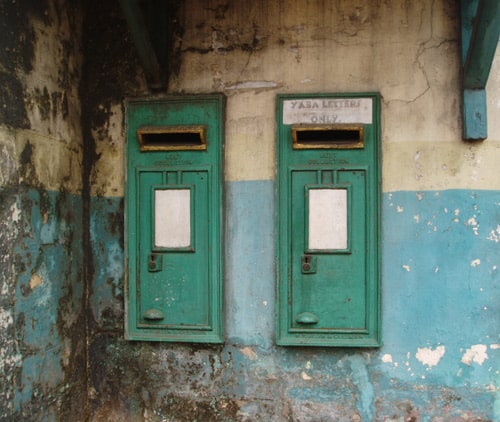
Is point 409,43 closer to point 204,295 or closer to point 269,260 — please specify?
point 269,260

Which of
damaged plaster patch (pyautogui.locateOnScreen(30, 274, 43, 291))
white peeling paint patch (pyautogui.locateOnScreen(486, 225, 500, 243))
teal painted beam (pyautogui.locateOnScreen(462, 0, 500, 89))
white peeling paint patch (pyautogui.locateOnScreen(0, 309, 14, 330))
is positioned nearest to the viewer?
white peeling paint patch (pyautogui.locateOnScreen(0, 309, 14, 330))

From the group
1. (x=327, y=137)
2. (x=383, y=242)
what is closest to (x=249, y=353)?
(x=383, y=242)

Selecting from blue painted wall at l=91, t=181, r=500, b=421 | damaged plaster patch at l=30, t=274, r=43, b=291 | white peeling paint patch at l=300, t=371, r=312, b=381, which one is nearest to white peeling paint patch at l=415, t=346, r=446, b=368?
blue painted wall at l=91, t=181, r=500, b=421

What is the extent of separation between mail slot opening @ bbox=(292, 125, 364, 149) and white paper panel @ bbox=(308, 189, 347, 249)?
0.31m

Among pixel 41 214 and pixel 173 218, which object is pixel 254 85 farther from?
pixel 41 214

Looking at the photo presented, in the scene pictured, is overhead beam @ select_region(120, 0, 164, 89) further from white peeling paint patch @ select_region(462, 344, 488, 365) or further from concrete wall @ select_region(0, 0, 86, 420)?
white peeling paint patch @ select_region(462, 344, 488, 365)

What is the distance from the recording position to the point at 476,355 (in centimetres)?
325

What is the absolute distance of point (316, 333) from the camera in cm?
332

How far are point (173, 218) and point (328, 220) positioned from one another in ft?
3.46

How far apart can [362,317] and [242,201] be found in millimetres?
1121

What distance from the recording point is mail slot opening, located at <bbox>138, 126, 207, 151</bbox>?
3.35 meters

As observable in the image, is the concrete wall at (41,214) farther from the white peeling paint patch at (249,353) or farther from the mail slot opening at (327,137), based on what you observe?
the mail slot opening at (327,137)

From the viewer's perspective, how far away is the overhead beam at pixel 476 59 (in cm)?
294

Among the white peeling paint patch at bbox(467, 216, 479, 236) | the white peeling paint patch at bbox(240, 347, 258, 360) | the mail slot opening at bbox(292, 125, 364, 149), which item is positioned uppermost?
the mail slot opening at bbox(292, 125, 364, 149)
